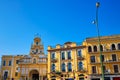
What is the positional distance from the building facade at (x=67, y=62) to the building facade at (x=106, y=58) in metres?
1.79

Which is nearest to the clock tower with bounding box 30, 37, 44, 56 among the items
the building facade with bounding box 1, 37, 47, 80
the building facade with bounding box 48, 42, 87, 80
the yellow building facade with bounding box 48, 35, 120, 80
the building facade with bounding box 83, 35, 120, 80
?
the building facade with bounding box 1, 37, 47, 80

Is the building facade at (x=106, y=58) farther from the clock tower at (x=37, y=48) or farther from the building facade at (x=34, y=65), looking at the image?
the clock tower at (x=37, y=48)

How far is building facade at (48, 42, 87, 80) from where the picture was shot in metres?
47.8

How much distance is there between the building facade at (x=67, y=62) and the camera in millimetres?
47781

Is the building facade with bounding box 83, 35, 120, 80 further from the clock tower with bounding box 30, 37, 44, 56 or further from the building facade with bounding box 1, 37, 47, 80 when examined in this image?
the clock tower with bounding box 30, 37, 44, 56

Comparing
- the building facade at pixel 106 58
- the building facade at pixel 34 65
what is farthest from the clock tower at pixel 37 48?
the building facade at pixel 106 58

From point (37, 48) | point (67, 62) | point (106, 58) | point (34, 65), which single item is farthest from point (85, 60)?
point (37, 48)

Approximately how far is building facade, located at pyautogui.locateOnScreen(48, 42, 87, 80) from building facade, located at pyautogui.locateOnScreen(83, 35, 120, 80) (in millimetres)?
1793

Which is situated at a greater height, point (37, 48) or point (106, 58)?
point (37, 48)

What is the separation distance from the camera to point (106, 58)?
45.4 metres

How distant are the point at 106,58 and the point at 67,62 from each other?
1098cm

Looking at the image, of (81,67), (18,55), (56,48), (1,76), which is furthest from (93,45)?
(1,76)

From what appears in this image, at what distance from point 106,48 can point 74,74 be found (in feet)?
36.6

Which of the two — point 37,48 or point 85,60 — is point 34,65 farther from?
point 85,60
